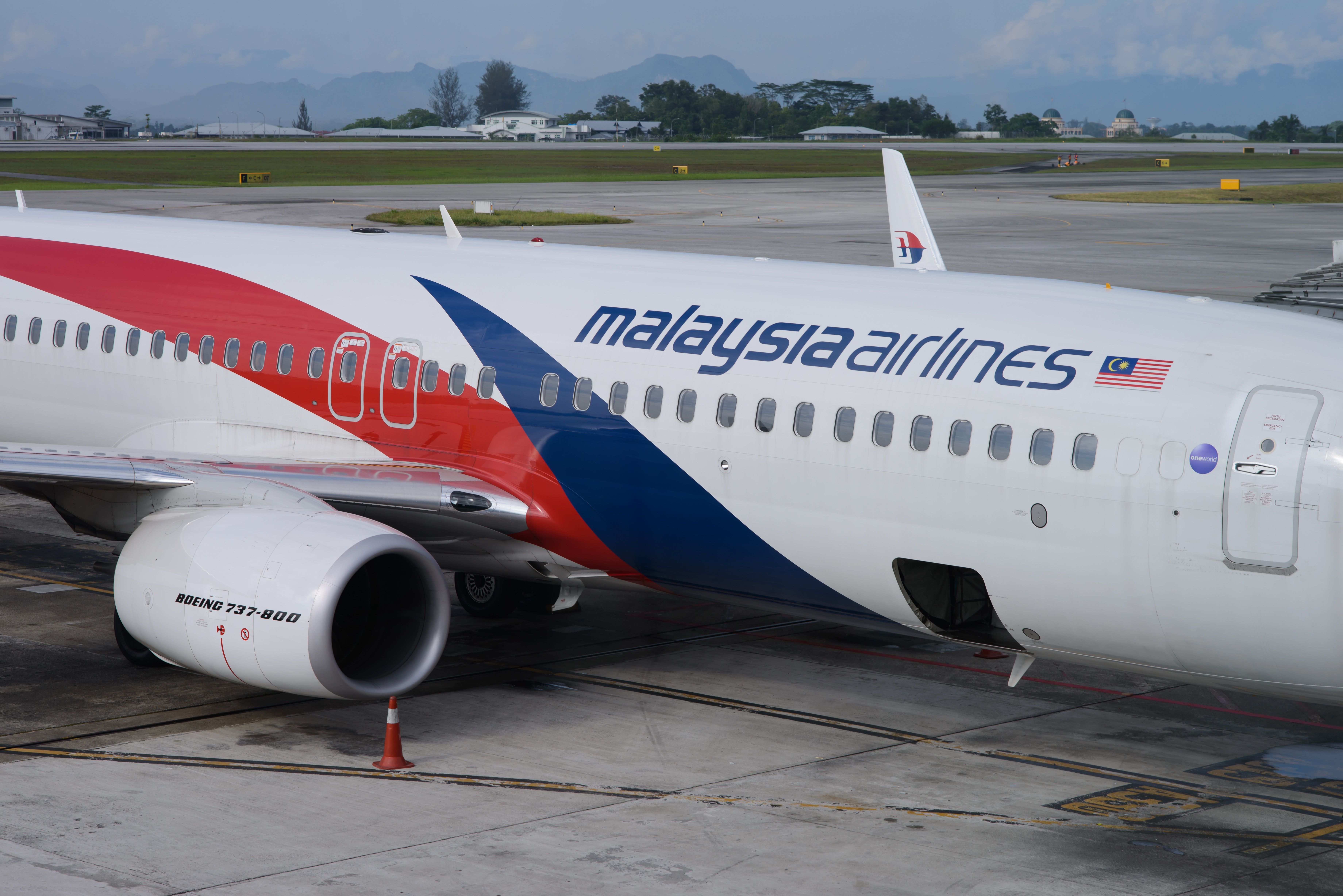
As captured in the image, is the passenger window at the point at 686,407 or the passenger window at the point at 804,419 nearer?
the passenger window at the point at 804,419

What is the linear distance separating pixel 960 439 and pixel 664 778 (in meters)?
3.84

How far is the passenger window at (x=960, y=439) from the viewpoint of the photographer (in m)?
12.1

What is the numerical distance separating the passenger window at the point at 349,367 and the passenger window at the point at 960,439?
6.71 m

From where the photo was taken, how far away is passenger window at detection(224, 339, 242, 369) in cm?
1658

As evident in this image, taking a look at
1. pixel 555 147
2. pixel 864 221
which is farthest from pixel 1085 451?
pixel 555 147

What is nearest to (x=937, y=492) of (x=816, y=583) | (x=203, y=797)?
(x=816, y=583)

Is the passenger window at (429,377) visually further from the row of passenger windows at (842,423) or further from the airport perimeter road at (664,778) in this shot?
the airport perimeter road at (664,778)

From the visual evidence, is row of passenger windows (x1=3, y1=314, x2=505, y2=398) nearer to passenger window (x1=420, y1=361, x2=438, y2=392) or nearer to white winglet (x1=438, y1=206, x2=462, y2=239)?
passenger window (x1=420, y1=361, x2=438, y2=392)

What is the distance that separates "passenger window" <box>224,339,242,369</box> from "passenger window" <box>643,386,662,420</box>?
528 centimetres

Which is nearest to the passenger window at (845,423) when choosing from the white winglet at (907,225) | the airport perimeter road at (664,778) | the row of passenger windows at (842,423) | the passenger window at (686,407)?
the row of passenger windows at (842,423)

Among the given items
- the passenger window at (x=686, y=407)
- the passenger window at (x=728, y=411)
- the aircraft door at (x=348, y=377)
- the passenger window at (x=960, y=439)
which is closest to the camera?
the passenger window at (x=960, y=439)

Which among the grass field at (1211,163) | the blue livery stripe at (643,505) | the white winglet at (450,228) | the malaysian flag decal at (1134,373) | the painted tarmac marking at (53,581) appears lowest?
the painted tarmac marking at (53,581)

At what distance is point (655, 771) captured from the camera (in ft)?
42.4

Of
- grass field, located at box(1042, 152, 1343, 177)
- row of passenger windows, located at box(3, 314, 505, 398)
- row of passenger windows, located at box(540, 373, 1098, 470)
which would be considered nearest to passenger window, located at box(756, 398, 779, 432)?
row of passenger windows, located at box(540, 373, 1098, 470)
